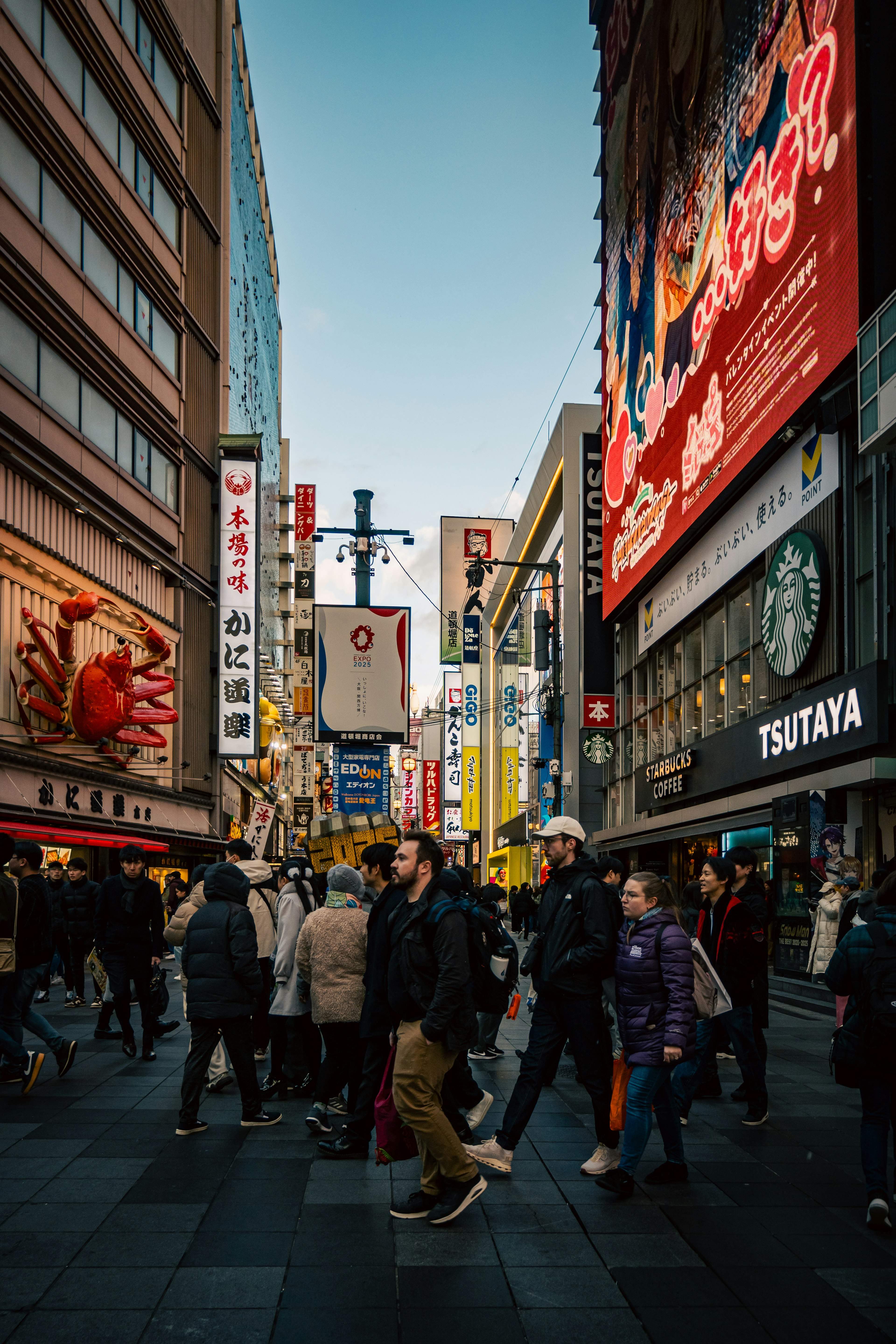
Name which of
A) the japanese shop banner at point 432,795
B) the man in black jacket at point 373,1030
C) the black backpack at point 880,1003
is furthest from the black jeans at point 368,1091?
the japanese shop banner at point 432,795

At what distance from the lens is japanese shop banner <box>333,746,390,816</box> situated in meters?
25.4

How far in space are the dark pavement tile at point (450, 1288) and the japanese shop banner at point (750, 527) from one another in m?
13.5

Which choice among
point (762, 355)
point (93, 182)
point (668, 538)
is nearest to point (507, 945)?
point (762, 355)

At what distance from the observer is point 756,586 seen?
67.1 ft

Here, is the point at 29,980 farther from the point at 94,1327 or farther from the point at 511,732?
the point at 511,732

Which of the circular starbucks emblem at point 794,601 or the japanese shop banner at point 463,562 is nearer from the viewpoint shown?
the circular starbucks emblem at point 794,601

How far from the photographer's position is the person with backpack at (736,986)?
26.6 ft

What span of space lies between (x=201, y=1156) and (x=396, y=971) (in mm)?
2210

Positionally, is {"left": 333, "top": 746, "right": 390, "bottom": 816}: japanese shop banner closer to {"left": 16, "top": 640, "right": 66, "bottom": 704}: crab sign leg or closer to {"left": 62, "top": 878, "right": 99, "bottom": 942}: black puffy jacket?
{"left": 16, "top": 640, "right": 66, "bottom": 704}: crab sign leg

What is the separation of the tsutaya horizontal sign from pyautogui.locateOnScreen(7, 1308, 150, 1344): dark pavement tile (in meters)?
11.5

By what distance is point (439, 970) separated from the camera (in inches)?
229

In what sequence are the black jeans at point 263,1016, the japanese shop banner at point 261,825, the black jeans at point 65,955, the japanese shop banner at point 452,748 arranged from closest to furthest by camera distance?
the black jeans at point 263,1016
the black jeans at point 65,955
the japanese shop banner at point 261,825
the japanese shop banner at point 452,748

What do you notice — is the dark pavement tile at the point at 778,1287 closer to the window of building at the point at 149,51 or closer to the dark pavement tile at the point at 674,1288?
the dark pavement tile at the point at 674,1288


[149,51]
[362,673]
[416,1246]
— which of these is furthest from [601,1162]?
[149,51]
